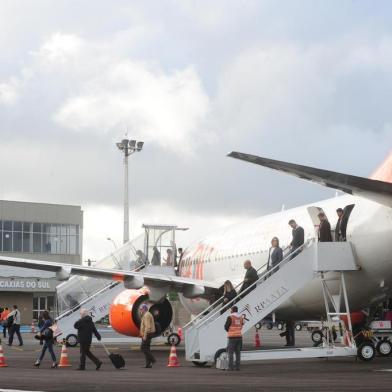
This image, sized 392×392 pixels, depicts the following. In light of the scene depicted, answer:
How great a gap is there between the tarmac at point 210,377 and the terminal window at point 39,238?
65.7 m

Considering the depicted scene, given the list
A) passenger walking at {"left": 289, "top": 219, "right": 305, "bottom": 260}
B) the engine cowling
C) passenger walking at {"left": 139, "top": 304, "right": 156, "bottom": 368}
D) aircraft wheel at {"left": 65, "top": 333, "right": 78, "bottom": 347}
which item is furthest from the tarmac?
aircraft wheel at {"left": 65, "top": 333, "right": 78, "bottom": 347}

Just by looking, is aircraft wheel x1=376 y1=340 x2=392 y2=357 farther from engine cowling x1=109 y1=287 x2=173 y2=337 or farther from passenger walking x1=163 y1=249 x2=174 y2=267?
passenger walking x1=163 y1=249 x2=174 y2=267

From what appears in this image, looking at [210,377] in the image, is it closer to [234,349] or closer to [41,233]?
[234,349]

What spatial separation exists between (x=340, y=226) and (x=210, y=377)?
550 centimetres

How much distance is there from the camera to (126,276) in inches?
957

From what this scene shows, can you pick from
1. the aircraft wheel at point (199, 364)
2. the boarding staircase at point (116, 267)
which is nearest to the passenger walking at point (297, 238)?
the aircraft wheel at point (199, 364)

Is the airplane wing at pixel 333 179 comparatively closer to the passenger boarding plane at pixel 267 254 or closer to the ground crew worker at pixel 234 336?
the passenger boarding plane at pixel 267 254

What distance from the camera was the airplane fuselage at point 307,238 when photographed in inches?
781

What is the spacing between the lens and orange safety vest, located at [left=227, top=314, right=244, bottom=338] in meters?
18.9

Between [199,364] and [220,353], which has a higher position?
[220,353]

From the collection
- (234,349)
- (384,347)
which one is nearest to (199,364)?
(234,349)

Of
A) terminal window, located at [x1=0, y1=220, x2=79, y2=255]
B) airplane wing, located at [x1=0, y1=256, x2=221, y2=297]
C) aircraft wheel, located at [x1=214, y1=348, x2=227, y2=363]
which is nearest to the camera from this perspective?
aircraft wheel, located at [x1=214, y1=348, x2=227, y2=363]

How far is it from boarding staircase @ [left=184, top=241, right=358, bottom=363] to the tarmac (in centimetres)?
80

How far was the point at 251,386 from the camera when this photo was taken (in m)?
14.7
